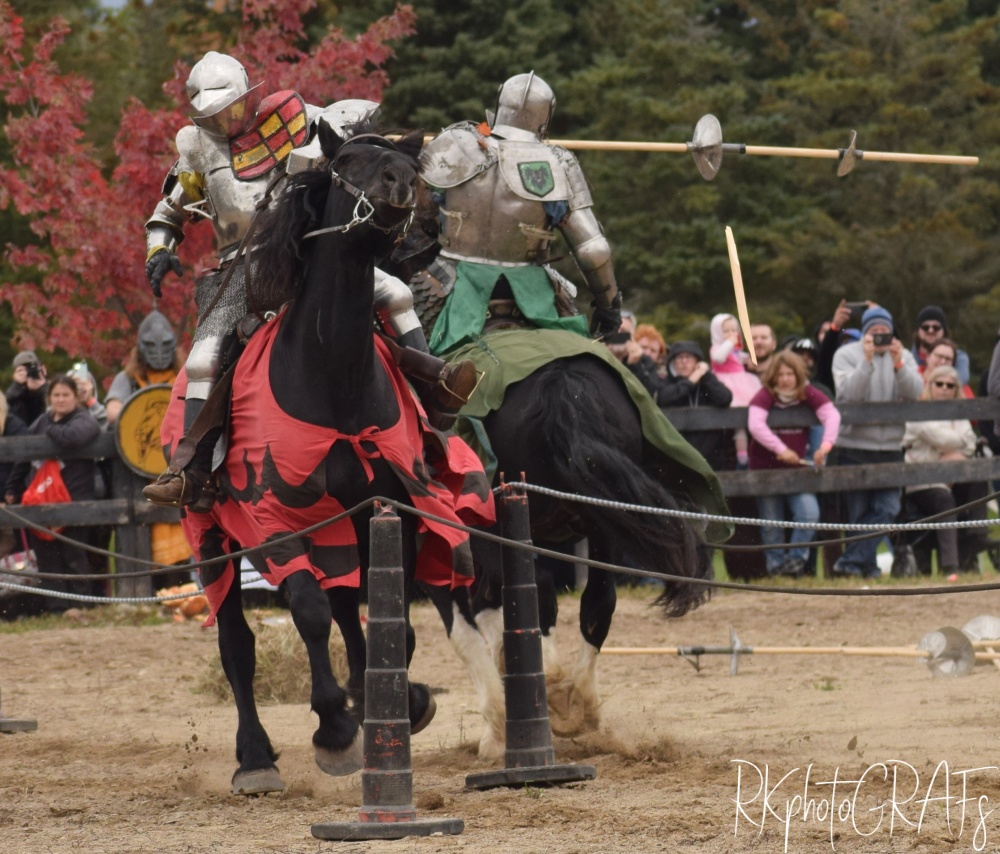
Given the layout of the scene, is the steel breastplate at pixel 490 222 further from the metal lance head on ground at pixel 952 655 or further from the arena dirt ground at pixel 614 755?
the metal lance head on ground at pixel 952 655

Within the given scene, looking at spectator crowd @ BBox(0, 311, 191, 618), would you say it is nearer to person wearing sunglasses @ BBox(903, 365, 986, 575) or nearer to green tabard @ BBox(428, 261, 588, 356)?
green tabard @ BBox(428, 261, 588, 356)

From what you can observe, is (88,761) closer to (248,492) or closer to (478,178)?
(248,492)

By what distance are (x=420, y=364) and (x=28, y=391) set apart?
6982mm

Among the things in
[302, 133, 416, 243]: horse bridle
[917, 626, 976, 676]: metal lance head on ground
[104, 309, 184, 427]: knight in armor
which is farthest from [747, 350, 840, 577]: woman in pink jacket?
[302, 133, 416, 243]: horse bridle

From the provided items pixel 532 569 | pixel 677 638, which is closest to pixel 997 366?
pixel 677 638

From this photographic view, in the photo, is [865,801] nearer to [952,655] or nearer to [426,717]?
[426,717]

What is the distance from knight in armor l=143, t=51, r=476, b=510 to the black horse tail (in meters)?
0.63

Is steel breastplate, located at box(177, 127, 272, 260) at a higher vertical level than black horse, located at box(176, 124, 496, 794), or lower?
higher

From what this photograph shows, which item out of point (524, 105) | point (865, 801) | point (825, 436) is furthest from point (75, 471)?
point (865, 801)

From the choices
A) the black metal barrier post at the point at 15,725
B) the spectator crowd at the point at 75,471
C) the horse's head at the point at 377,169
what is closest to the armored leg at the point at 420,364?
the horse's head at the point at 377,169

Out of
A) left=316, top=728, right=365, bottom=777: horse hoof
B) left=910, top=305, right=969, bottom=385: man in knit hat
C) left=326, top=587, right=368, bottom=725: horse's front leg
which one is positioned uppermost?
left=910, top=305, right=969, bottom=385: man in knit hat

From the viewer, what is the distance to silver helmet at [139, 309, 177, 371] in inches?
488

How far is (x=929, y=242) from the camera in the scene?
25109 millimetres

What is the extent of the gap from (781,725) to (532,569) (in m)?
1.63
